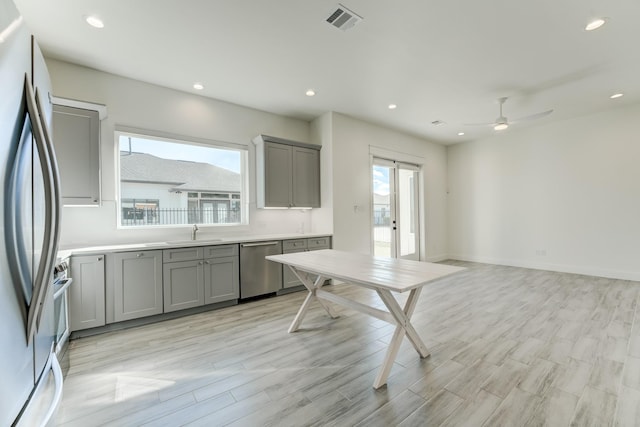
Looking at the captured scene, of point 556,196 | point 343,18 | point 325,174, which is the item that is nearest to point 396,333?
point 343,18

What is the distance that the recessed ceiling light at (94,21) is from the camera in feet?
8.17

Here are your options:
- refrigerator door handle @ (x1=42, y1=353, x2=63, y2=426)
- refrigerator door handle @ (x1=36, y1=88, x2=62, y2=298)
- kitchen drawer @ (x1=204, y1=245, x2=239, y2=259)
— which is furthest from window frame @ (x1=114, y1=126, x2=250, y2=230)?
refrigerator door handle @ (x1=36, y1=88, x2=62, y2=298)

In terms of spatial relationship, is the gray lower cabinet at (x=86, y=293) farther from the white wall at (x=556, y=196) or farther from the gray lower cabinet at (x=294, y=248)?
the white wall at (x=556, y=196)

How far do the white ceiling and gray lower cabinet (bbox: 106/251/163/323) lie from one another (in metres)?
2.27

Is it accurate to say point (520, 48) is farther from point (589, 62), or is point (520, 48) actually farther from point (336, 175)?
point (336, 175)

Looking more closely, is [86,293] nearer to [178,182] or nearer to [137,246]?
[137,246]

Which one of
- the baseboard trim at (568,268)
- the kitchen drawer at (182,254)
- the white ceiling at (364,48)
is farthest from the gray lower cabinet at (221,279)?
the baseboard trim at (568,268)

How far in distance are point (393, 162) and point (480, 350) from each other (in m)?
4.29

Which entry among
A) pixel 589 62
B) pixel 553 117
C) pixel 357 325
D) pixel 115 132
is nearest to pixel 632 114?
pixel 553 117

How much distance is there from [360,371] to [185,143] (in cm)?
378

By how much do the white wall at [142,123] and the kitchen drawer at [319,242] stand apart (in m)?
0.69

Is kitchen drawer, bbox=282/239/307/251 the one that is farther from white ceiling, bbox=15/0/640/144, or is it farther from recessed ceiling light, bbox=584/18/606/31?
recessed ceiling light, bbox=584/18/606/31

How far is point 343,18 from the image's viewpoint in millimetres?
2523

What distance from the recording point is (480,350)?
2.49 meters
